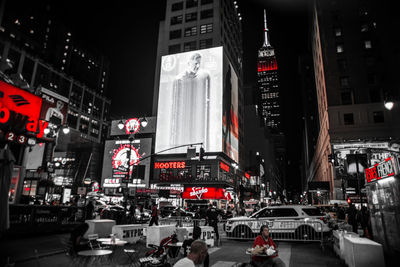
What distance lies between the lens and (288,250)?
478 inches

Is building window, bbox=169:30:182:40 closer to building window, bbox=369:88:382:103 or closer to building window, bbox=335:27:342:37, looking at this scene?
building window, bbox=335:27:342:37

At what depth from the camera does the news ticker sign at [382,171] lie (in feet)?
35.1

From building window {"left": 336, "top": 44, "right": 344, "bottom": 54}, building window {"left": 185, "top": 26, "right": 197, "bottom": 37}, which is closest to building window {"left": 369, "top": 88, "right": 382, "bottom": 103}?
building window {"left": 336, "top": 44, "right": 344, "bottom": 54}

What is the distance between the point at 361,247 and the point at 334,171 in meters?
40.5

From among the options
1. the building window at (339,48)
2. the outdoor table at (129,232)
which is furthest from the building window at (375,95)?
the outdoor table at (129,232)

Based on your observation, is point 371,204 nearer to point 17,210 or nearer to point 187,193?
point 17,210

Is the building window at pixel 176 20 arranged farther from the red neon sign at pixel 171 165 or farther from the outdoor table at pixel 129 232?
the outdoor table at pixel 129 232

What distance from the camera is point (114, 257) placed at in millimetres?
10094

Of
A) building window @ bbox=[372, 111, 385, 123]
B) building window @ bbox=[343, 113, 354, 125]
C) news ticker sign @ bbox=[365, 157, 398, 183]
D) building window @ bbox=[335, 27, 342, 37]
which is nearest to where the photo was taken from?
news ticker sign @ bbox=[365, 157, 398, 183]

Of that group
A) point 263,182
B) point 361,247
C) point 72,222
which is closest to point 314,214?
point 361,247

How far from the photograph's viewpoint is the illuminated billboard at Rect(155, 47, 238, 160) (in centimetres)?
5875

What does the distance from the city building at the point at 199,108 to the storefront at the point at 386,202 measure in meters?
43.1

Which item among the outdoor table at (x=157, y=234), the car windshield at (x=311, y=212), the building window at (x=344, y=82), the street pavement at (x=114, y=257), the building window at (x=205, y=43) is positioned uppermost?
the building window at (x=205, y=43)

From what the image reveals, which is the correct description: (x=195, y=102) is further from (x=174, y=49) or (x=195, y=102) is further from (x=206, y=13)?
(x=206, y=13)
